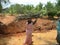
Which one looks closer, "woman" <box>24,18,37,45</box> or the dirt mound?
"woman" <box>24,18,37,45</box>

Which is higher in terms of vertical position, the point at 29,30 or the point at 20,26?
the point at 29,30

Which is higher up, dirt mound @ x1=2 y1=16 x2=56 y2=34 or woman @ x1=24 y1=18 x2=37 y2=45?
woman @ x1=24 y1=18 x2=37 y2=45

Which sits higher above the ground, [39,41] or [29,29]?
[29,29]

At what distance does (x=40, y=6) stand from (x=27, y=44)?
531 inches

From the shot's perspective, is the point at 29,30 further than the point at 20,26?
No

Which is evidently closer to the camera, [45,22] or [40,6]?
[45,22]

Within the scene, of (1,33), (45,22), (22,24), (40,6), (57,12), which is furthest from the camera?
(40,6)

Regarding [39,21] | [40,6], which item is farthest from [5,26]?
[40,6]

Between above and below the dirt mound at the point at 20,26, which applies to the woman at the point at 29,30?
above

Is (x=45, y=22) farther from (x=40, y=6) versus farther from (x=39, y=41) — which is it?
(x=40, y=6)

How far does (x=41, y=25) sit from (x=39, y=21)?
63 cm

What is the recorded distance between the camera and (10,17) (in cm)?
1343

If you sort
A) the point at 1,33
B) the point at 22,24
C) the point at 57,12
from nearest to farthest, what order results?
the point at 1,33
the point at 22,24
the point at 57,12

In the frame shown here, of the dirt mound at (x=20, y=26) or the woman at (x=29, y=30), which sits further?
the dirt mound at (x=20, y=26)
